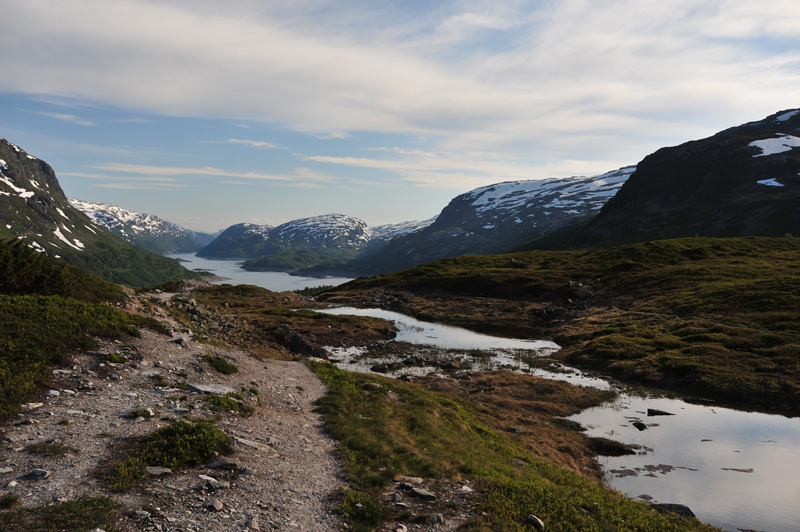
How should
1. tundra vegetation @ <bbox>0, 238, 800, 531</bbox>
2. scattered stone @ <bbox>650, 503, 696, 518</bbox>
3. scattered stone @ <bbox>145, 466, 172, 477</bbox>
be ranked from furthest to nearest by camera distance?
scattered stone @ <bbox>650, 503, 696, 518</bbox> → tundra vegetation @ <bbox>0, 238, 800, 531</bbox> → scattered stone @ <bbox>145, 466, 172, 477</bbox>

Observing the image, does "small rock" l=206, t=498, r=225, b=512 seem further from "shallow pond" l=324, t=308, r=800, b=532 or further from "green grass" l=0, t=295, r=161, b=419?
"shallow pond" l=324, t=308, r=800, b=532

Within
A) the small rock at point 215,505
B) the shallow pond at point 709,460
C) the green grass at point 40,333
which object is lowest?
the shallow pond at point 709,460

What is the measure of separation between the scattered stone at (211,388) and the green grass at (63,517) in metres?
10.2

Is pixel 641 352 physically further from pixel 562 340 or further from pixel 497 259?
pixel 497 259

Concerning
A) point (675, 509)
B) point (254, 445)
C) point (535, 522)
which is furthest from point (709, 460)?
point (254, 445)

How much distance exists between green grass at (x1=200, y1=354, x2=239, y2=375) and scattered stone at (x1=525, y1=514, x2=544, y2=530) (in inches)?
730

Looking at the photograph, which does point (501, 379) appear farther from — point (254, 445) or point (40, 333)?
point (40, 333)

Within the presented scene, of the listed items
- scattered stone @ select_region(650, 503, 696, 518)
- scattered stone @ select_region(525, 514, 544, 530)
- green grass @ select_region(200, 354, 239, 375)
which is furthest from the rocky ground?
scattered stone @ select_region(650, 503, 696, 518)

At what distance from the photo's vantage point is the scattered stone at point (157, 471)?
1208cm

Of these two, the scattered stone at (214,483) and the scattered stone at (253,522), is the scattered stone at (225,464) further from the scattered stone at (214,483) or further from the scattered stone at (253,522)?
the scattered stone at (253,522)

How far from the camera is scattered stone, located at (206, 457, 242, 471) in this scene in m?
13.5

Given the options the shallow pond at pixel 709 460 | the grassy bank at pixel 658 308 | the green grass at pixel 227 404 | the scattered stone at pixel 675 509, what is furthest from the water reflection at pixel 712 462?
the green grass at pixel 227 404

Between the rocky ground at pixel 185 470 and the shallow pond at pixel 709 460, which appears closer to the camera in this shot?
the rocky ground at pixel 185 470

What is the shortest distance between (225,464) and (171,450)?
1.76 metres
